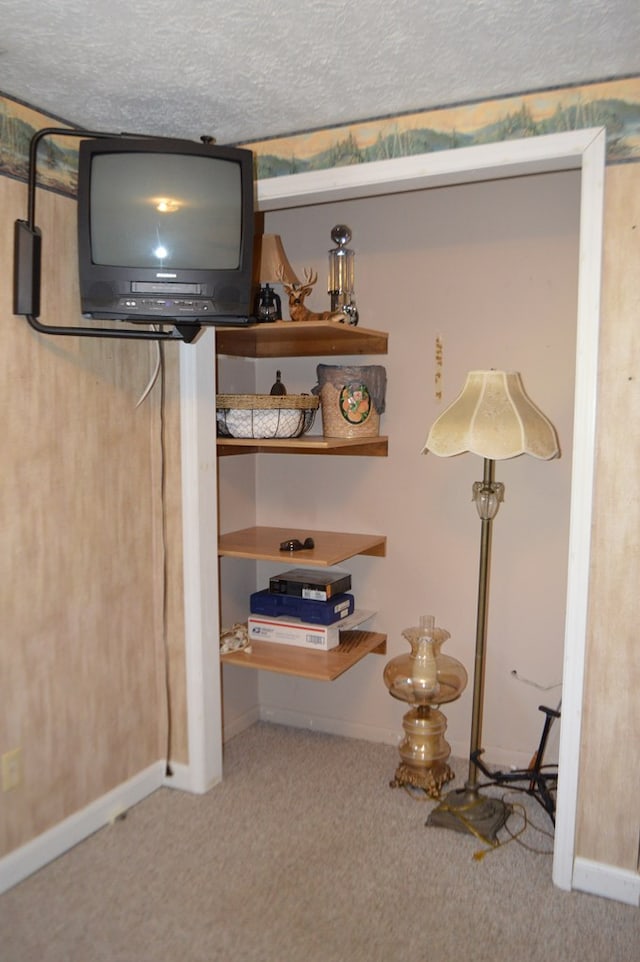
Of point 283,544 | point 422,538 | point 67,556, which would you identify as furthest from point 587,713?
point 67,556

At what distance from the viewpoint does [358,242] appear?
114 inches

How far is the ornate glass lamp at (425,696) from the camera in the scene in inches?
101

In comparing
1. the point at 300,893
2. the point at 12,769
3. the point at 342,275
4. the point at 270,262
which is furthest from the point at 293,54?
the point at 300,893

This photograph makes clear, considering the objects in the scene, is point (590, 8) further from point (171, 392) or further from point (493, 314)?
point (171, 392)

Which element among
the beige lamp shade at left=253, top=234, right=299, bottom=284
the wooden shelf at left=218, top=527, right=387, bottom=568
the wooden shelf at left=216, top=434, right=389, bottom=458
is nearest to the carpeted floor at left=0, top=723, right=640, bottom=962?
the wooden shelf at left=218, top=527, right=387, bottom=568

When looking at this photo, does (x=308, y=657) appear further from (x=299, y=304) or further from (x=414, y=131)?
(x=414, y=131)

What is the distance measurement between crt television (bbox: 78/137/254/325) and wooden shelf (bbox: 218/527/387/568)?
0.96 meters

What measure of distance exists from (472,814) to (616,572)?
3.26 feet

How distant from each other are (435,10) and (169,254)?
33.8 inches

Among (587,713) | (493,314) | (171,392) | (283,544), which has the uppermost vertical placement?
(493,314)

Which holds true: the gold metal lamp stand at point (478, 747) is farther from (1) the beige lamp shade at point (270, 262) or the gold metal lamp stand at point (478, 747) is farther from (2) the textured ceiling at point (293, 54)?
(2) the textured ceiling at point (293, 54)

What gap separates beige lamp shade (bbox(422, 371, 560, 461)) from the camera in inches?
84.5

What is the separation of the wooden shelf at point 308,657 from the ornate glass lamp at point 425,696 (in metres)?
0.18

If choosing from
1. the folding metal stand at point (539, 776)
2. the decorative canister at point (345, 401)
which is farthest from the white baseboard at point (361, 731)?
the decorative canister at point (345, 401)
